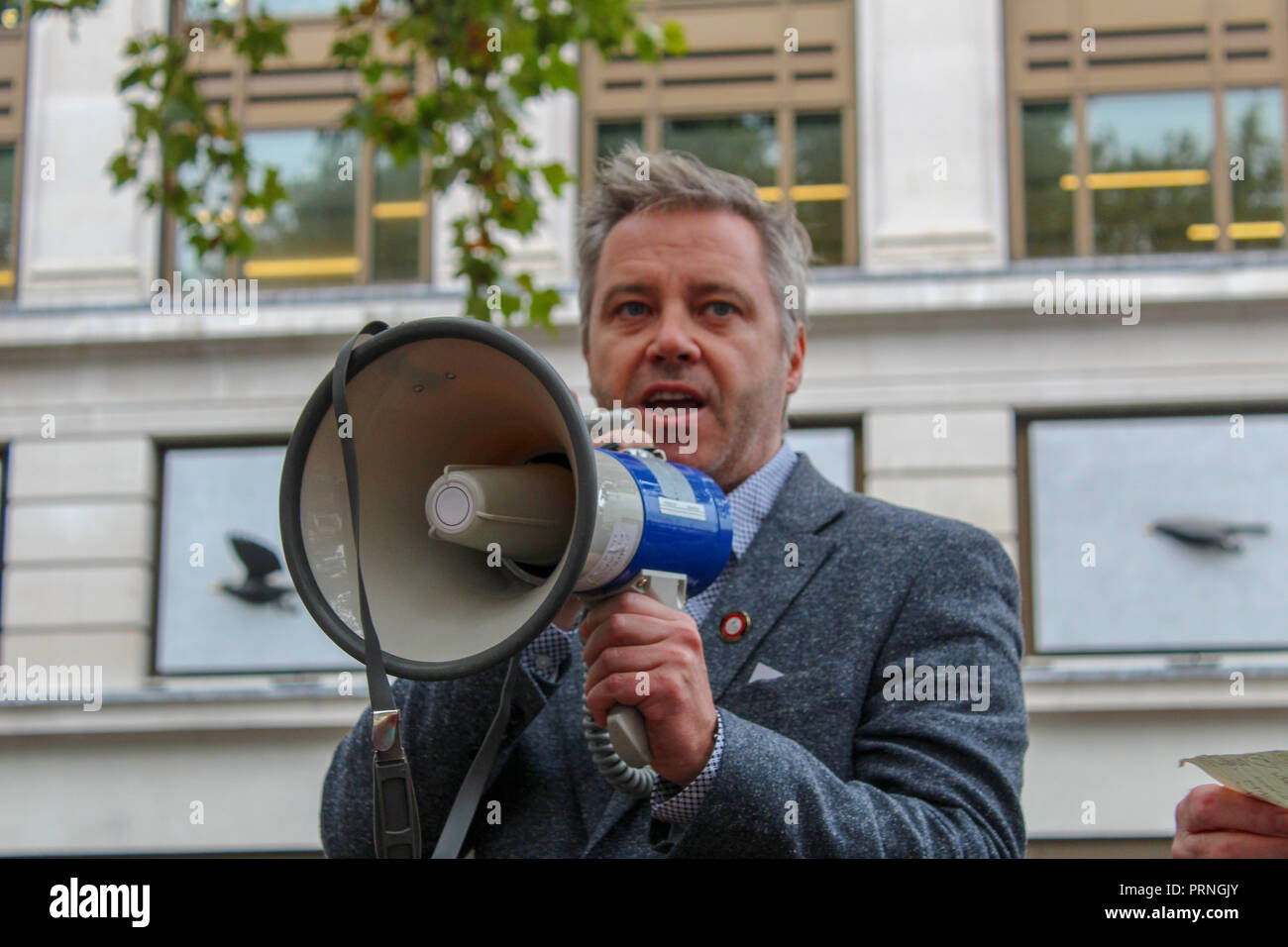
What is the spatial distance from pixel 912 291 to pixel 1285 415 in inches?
110

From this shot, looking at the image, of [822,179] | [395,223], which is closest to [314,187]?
[395,223]

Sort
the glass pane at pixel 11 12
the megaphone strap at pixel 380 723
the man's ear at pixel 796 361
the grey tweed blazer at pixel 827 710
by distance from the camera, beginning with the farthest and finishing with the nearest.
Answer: the glass pane at pixel 11 12, the man's ear at pixel 796 361, the grey tweed blazer at pixel 827 710, the megaphone strap at pixel 380 723

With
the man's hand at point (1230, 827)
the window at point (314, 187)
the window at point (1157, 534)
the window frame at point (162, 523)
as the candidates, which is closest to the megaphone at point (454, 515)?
the man's hand at point (1230, 827)

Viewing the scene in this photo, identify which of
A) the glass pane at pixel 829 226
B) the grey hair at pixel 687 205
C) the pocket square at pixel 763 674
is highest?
the glass pane at pixel 829 226

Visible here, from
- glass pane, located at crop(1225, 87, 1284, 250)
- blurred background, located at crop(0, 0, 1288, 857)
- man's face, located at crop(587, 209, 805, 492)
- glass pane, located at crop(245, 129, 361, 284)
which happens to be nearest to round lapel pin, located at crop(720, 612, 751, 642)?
man's face, located at crop(587, 209, 805, 492)

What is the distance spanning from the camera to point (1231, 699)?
10.0 m

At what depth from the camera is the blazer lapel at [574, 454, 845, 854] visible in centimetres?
230

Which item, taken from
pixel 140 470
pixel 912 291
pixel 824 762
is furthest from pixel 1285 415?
pixel 824 762

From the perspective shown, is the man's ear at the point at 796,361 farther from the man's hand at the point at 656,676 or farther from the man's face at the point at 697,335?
the man's hand at the point at 656,676

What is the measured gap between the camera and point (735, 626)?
2363mm

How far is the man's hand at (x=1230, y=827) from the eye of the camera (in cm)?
164

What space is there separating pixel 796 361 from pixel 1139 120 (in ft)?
30.3

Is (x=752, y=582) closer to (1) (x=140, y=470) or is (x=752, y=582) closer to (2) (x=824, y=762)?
(2) (x=824, y=762)

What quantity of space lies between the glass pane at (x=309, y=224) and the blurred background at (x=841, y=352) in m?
0.03
